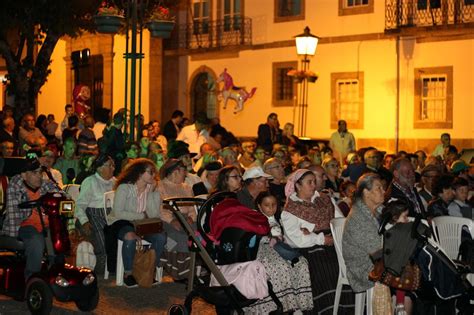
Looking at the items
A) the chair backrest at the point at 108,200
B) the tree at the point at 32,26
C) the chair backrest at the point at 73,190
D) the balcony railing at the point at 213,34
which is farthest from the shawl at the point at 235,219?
the balcony railing at the point at 213,34

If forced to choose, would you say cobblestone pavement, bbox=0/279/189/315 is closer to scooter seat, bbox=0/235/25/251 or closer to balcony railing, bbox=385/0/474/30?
scooter seat, bbox=0/235/25/251

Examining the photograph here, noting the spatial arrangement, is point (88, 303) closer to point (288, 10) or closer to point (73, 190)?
point (73, 190)

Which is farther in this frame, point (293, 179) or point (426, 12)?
point (426, 12)

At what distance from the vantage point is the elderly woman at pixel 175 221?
41.0ft

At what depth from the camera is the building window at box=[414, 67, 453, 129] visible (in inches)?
1258

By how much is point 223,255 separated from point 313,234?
4.47 feet

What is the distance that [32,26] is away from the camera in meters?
29.4

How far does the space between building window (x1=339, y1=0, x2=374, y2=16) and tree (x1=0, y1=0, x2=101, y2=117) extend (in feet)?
27.6

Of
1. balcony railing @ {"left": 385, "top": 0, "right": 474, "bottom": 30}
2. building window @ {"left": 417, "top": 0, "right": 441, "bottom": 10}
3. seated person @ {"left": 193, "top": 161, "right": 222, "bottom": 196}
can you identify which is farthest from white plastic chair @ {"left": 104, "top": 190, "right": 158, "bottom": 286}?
building window @ {"left": 417, "top": 0, "right": 441, "bottom": 10}

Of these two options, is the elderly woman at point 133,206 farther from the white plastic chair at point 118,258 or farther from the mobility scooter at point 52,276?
the mobility scooter at point 52,276

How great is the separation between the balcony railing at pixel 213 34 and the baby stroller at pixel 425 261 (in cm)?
2838

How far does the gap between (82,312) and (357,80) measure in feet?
79.1

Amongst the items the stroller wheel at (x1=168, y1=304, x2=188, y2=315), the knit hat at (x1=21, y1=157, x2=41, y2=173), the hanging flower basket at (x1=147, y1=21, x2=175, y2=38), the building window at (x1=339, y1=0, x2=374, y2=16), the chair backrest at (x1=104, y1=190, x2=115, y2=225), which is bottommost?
the stroller wheel at (x1=168, y1=304, x2=188, y2=315)

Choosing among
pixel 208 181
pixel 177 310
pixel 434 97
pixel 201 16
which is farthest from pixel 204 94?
pixel 177 310
